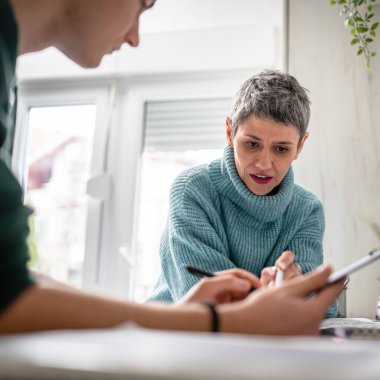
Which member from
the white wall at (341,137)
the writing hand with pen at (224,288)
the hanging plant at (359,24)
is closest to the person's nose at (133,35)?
the writing hand with pen at (224,288)

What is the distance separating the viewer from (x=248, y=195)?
1597 mm

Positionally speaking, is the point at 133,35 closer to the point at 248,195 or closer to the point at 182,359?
the point at 248,195

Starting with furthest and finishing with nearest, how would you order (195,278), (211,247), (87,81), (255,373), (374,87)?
(87,81)
(374,87)
(211,247)
(195,278)
(255,373)

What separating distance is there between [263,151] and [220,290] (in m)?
0.72

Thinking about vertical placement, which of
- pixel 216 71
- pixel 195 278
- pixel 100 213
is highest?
pixel 216 71

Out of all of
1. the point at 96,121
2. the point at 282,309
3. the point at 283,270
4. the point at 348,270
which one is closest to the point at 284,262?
the point at 283,270

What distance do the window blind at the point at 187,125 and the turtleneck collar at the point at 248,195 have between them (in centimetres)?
93

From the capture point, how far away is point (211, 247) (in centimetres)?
149

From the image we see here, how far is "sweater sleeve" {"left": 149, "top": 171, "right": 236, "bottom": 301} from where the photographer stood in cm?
145

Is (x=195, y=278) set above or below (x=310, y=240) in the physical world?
below

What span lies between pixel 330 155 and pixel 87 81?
51.5 inches

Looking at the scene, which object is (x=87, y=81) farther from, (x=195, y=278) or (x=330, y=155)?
(x=195, y=278)

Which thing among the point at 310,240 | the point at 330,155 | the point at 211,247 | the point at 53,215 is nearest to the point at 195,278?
the point at 211,247

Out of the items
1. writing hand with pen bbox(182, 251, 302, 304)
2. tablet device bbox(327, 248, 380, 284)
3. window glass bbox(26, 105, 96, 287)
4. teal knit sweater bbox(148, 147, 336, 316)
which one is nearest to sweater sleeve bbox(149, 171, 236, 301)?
teal knit sweater bbox(148, 147, 336, 316)
